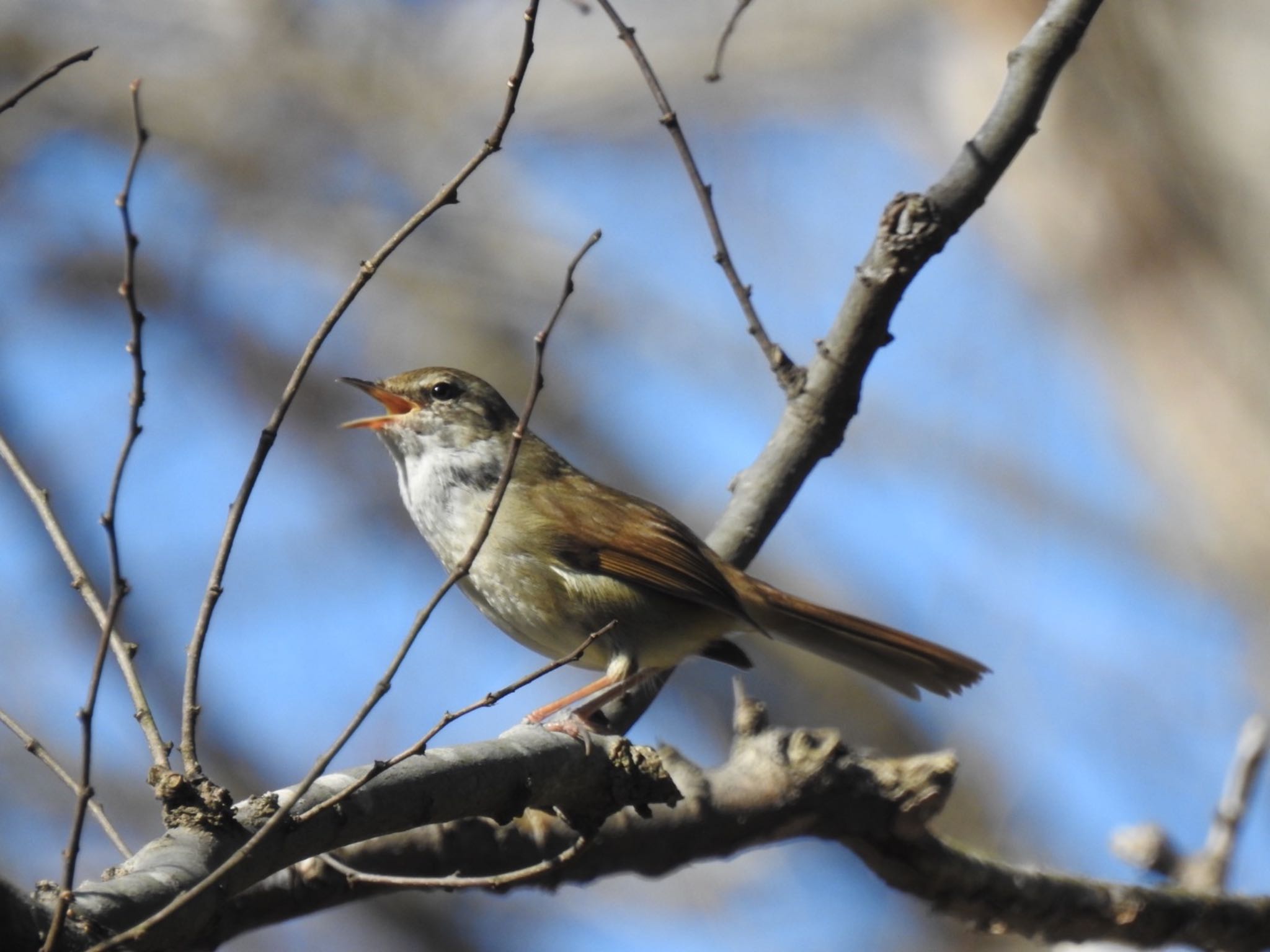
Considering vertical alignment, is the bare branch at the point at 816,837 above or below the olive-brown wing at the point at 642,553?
below

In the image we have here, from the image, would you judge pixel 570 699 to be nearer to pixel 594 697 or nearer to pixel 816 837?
pixel 594 697

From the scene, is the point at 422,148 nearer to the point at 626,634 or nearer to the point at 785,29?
the point at 785,29

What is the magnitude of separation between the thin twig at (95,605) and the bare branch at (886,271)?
2.04 m

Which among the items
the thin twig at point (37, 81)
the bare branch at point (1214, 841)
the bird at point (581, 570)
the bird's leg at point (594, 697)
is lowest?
the bare branch at point (1214, 841)

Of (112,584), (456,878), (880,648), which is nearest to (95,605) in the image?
(112,584)

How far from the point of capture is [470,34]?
11.6m

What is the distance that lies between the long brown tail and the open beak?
1.45 meters

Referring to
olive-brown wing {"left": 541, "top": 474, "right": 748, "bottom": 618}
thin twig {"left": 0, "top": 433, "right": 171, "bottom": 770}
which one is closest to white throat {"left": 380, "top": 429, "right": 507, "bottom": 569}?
olive-brown wing {"left": 541, "top": 474, "right": 748, "bottom": 618}

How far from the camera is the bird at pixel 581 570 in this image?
4.38 m

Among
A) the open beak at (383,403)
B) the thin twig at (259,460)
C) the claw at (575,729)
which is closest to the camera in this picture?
the thin twig at (259,460)

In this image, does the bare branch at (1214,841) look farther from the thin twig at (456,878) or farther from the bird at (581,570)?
the thin twig at (456,878)

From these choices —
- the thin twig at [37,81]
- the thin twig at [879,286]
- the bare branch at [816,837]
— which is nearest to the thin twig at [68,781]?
the bare branch at [816,837]

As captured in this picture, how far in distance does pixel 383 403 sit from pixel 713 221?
1808mm

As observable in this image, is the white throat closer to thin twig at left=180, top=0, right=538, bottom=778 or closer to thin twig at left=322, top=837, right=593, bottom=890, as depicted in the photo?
thin twig at left=322, top=837, right=593, bottom=890
